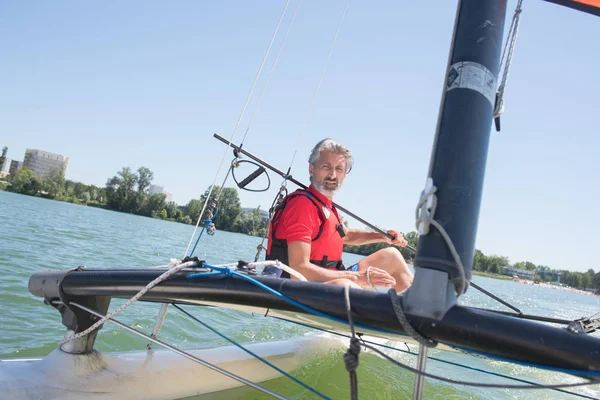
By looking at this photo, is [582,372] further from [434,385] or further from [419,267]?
[434,385]

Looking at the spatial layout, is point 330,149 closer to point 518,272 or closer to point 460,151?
point 460,151

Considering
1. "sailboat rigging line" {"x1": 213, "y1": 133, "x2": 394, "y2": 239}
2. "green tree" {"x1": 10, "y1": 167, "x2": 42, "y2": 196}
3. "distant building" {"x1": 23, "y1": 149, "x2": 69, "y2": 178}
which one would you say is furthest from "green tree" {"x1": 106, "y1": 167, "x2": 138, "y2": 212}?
"distant building" {"x1": 23, "y1": 149, "x2": 69, "y2": 178}

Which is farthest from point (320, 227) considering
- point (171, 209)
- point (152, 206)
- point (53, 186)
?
point (53, 186)

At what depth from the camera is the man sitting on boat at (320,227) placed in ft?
9.80

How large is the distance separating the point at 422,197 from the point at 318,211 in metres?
2.03

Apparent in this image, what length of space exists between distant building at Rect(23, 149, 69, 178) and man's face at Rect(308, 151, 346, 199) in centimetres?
18422

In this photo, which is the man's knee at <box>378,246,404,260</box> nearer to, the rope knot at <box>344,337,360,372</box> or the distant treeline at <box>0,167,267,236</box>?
the rope knot at <box>344,337,360,372</box>

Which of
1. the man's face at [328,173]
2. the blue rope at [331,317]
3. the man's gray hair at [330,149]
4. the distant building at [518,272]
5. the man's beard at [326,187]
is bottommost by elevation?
the blue rope at [331,317]

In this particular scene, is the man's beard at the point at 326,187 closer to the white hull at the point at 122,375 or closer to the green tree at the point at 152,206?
the white hull at the point at 122,375

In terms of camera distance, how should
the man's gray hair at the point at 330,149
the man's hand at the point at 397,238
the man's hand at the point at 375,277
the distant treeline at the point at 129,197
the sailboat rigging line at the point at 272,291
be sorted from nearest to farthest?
A: 1. the sailboat rigging line at the point at 272,291
2. the man's hand at the point at 375,277
3. the man's gray hair at the point at 330,149
4. the man's hand at the point at 397,238
5. the distant treeline at the point at 129,197

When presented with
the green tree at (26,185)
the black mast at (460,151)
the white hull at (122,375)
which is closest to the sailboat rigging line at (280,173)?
the white hull at (122,375)

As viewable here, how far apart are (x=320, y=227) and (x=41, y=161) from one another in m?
192

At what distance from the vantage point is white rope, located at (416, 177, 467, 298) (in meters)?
1.25

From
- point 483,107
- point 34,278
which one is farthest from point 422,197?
point 34,278
